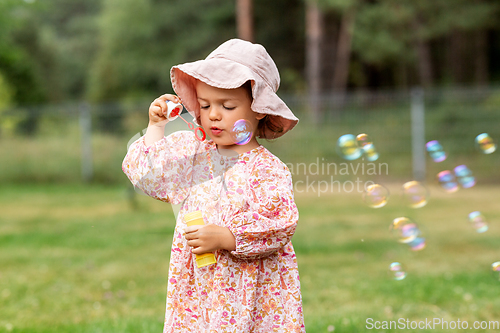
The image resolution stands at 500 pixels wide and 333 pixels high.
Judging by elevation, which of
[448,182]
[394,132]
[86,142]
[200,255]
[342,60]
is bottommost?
[200,255]

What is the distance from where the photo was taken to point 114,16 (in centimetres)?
2736

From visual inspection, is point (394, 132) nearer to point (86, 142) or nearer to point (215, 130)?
point (86, 142)

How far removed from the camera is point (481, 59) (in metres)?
20.4

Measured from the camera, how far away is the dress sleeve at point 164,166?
2.09 metres

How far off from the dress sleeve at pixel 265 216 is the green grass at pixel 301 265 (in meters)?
1.52

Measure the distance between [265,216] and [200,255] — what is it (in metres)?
0.26

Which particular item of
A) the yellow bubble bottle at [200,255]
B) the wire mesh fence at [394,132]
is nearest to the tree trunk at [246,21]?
the wire mesh fence at [394,132]

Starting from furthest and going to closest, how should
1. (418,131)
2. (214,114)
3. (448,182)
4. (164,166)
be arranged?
1. (418,131)
2. (448,182)
3. (164,166)
4. (214,114)

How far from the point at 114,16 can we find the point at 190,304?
1070 inches

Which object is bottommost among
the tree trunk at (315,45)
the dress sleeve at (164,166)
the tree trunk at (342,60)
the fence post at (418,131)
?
the dress sleeve at (164,166)

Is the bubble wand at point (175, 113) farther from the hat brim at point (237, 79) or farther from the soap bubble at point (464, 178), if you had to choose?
the soap bubble at point (464, 178)

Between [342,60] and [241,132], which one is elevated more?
[342,60]

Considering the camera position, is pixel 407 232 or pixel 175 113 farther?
pixel 407 232

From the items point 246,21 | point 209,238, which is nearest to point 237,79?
point 209,238
